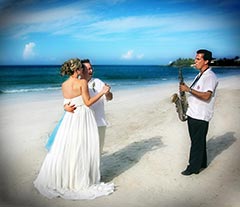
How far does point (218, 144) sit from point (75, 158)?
2.40 ft

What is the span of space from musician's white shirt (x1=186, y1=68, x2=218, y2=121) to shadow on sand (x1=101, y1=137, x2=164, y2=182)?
0.75 feet

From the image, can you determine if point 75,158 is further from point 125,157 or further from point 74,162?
point 125,157

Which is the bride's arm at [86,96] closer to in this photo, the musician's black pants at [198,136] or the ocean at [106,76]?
the ocean at [106,76]

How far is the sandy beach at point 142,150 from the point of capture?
222cm

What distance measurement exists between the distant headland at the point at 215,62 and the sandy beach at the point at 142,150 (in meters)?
0.07

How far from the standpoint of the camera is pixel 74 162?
2.46 meters

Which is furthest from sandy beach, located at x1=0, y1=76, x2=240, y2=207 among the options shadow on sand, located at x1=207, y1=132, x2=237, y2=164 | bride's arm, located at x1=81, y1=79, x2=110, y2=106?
bride's arm, located at x1=81, y1=79, x2=110, y2=106

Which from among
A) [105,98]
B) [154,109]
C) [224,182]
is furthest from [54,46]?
[224,182]

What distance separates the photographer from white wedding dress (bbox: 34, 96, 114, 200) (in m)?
2.42

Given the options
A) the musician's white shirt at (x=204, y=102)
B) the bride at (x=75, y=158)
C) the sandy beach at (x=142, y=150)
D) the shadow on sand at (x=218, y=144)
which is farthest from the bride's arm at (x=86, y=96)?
the shadow on sand at (x=218, y=144)

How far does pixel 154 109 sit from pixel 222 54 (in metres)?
0.47

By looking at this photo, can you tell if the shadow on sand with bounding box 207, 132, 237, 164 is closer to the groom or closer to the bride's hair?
the groom

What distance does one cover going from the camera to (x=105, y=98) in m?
2.38

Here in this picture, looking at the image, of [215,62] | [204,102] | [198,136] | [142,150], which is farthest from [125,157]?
[215,62]
